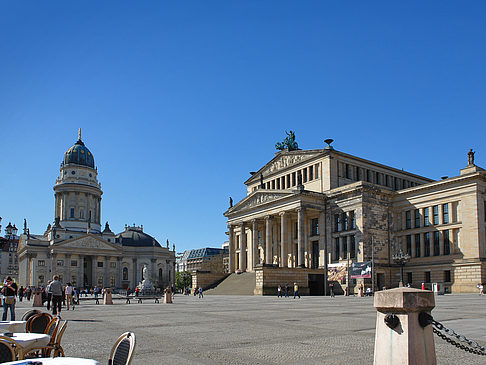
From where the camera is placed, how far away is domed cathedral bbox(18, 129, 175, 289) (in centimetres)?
11775

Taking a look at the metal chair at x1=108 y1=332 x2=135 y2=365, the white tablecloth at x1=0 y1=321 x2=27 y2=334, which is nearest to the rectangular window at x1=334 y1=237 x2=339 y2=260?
the white tablecloth at x1=0 y1=321 x2=27 y2=334

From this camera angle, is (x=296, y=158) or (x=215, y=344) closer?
(x=215, y=344)

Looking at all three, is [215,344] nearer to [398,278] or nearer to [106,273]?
[398,278]

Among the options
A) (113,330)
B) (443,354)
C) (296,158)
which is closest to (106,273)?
(296,158)

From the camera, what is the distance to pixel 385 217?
2506 inches

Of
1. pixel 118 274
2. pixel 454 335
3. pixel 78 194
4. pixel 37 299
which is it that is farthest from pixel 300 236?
pixel 78 194

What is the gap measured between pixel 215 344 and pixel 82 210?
409ft

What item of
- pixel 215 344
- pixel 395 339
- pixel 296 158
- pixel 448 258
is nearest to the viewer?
pixel 395 339

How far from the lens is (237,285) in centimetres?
6475

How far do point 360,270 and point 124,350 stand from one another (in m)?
52.1

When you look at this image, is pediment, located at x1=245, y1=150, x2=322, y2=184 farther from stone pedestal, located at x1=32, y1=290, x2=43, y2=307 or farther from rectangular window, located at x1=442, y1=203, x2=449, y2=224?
stone pedestal, located at x1=32, y1=290, x2=43, y2=307

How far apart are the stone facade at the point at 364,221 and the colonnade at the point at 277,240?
0.48 ft

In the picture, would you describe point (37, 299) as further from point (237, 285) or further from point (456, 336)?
point (456, 336)

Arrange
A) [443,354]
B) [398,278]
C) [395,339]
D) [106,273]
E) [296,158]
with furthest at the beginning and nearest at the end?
[106,273], [296,158], [398,278], [443,354], [395,339]
